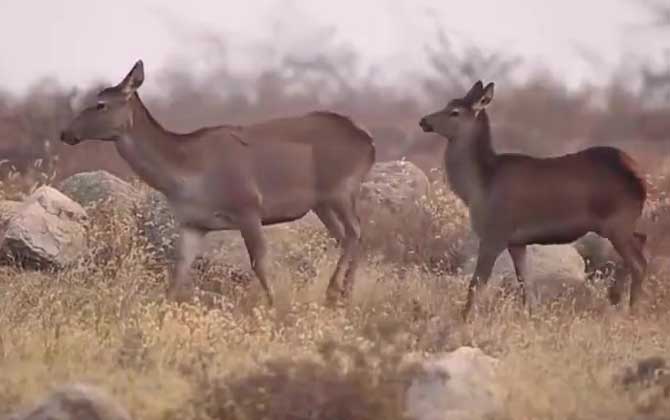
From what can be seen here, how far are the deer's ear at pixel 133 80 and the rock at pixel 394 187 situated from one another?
4143 mm

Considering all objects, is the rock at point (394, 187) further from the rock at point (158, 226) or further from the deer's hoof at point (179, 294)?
the deer's hoof at point (179, 294)

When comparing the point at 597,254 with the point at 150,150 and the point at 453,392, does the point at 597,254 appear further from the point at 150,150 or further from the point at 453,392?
the point at 453,392

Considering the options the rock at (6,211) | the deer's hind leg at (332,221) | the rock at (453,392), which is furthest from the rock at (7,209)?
the rock at (453,392)

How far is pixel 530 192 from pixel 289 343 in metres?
2.97

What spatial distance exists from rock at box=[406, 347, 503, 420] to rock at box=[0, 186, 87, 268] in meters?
5.38

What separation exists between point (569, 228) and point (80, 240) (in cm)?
420

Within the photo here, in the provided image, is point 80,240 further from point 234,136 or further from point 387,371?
point 387,371

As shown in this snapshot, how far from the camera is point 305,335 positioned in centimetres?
934

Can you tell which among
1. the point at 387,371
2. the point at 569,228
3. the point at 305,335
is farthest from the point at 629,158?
the point at 387,371

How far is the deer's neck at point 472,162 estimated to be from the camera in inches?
458

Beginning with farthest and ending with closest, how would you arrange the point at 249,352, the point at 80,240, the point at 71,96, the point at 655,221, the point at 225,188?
the point at 71,96 < the point at 655,221 < the point at 80,240 < the point at 225,188 < the point at 249,352

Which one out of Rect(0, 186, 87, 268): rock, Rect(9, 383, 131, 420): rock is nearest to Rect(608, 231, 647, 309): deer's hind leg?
Rect(0, 186, 87, 268): rock

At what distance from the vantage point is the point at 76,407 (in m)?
7.25

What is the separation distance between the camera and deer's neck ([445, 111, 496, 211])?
38.2ft
